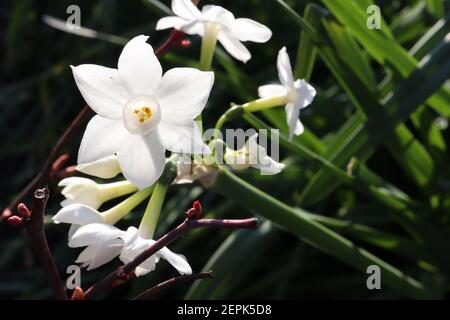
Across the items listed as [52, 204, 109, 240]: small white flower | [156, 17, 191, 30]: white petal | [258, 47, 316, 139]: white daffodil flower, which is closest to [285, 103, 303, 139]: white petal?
[258, 47, 316, 139]: white daffodil flower

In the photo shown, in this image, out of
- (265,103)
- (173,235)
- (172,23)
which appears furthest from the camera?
(265,103)

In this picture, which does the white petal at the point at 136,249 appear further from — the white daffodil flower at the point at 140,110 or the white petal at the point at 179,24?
the white petal at the point at 179,24

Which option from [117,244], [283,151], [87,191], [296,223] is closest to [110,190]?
[87,191]

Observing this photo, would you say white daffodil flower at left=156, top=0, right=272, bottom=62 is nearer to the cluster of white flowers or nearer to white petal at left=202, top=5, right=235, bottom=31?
white petal at left=202, top=5, right=235, bottom=31

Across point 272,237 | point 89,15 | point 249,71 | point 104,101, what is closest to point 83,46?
point 89,15

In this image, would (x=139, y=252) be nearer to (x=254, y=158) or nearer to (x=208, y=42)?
(x=254, y=158)

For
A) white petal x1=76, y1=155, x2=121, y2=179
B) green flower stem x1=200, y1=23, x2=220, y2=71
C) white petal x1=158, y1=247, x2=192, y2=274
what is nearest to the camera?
white petal x1=158, y1=247, x2=192, y2=274

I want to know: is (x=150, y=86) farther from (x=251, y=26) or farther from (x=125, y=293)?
(x=125, y=293)
